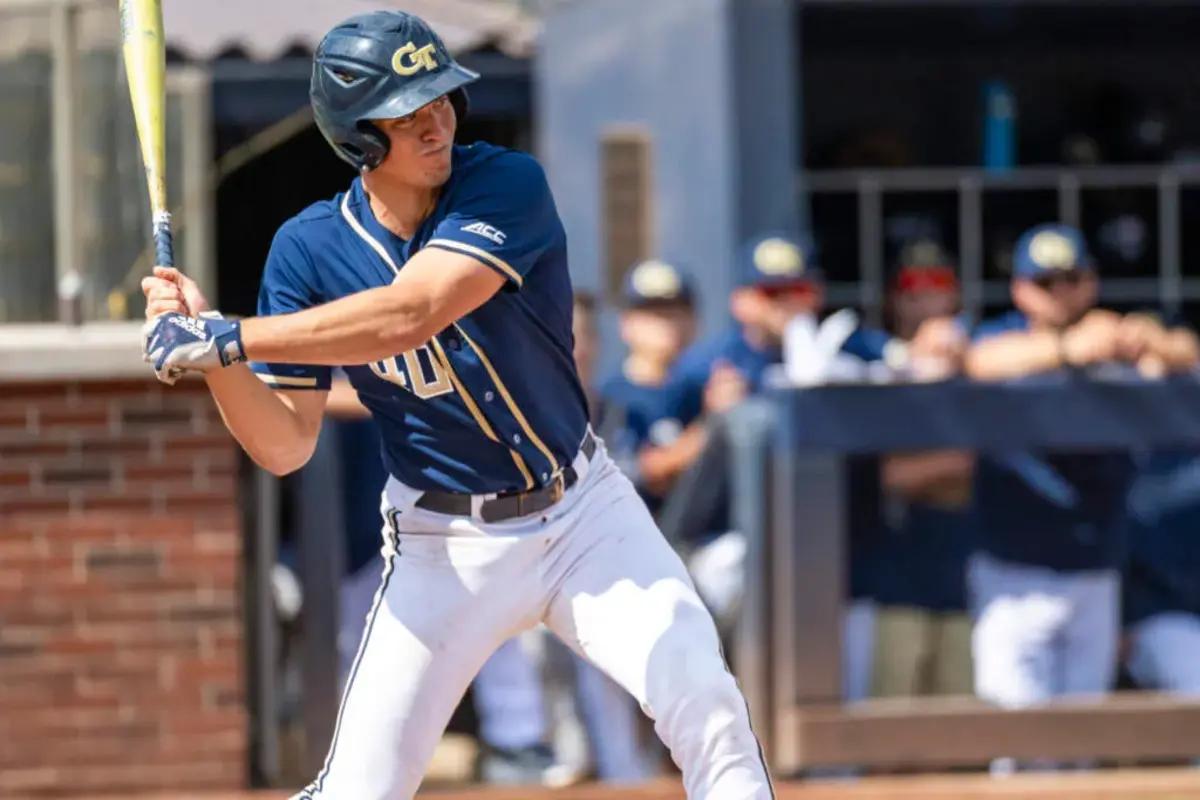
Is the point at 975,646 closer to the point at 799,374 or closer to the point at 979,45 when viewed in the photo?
the point at 799,374

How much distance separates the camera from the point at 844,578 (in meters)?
6.65

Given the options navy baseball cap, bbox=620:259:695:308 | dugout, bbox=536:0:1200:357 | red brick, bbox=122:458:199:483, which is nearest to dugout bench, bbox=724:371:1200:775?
navy baseball cap, bbox=620:259:695:308

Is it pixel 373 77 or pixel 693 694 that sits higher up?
pixel 373 77

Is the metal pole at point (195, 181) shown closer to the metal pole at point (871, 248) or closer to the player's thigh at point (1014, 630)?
the player's thigh at point (1014, 630)

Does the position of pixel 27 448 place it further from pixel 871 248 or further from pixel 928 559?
pixel 871 248

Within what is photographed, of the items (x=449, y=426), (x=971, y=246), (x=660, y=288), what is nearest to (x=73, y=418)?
(x=660, y=288)

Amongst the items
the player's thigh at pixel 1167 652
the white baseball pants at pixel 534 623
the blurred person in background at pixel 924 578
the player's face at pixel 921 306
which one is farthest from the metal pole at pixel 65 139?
the player's thigh at pixel 1167 652

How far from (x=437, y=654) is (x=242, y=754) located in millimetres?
2727

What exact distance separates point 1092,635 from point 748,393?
1266 millimetres

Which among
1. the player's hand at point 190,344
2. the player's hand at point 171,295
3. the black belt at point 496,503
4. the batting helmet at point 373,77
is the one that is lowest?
the black belt at point 496,503

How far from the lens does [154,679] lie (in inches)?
265

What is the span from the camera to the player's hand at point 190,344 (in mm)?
3805

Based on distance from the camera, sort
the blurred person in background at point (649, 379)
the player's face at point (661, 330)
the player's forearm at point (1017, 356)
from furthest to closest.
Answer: the player's face at point (661, 330) → the blurred person in background at point (649, 379) → the player's forearm at point (1017, 356)

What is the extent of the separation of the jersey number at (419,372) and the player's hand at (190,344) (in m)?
0.39
